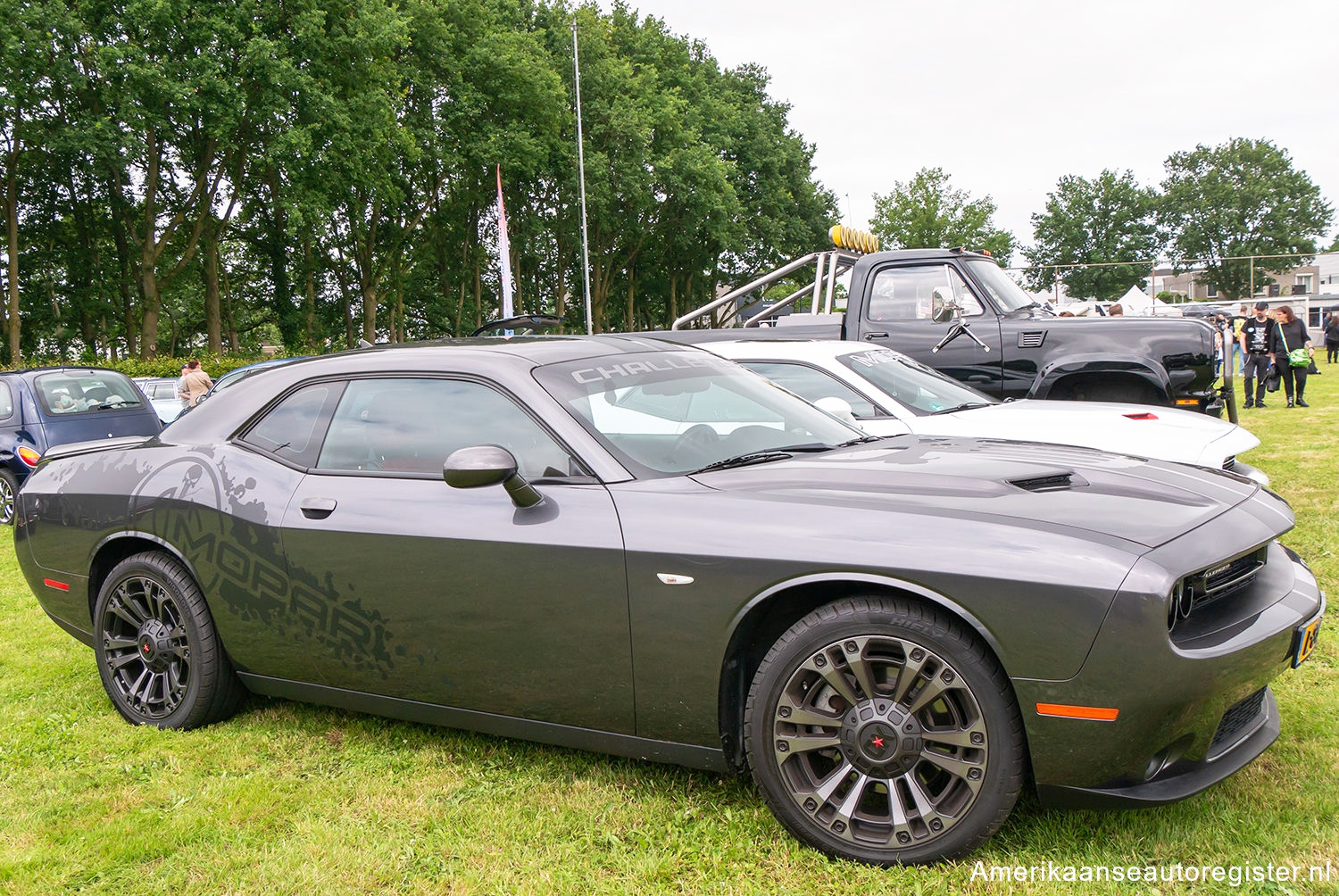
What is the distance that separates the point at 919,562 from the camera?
2574mm

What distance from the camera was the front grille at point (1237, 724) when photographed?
264cm

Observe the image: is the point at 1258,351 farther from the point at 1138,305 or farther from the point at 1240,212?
the point at 1240,212

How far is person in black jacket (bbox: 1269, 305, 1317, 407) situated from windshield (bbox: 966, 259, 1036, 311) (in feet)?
31.0

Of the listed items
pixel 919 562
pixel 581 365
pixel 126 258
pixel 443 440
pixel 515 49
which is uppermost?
pixel 515 49

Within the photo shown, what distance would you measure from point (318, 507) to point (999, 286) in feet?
21.5

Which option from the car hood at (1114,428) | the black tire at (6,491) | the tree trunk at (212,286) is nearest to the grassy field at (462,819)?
the car hood at (1114,428)

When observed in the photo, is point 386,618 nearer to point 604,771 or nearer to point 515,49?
point 604,771

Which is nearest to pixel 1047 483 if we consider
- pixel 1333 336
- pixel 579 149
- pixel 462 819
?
pixel 462 819

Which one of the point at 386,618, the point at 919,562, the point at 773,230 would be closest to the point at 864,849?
the point at 919,562

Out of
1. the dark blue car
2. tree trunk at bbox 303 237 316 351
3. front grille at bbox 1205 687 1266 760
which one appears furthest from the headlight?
tree trunk at bbox 303 237 316 351

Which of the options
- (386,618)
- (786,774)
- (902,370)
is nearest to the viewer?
(786,774)

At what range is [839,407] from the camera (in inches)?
231

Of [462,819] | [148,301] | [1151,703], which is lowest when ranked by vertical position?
[462,819]

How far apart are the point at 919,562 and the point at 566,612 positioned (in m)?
1.07
